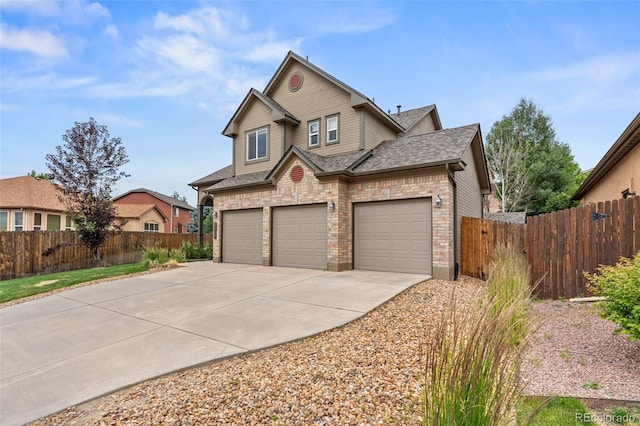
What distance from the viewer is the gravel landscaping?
2.88 metres

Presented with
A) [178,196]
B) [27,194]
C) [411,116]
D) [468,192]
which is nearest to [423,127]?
[411,116]

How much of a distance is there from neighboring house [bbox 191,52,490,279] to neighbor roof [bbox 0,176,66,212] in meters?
15.2

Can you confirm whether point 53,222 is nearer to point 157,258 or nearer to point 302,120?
point 157,258

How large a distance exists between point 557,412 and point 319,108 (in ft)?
42.4

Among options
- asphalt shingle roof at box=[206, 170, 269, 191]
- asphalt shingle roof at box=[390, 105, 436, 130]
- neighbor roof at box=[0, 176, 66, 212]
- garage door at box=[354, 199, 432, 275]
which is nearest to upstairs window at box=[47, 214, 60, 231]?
neighbor roof at box=[0, 176, 66, 212]

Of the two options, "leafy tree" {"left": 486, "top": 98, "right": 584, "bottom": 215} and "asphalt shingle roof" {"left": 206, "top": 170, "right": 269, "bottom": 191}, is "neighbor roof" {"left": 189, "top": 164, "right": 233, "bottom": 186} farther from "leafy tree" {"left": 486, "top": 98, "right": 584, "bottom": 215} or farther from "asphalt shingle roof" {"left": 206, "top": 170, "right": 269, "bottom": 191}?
"leafy tree" {"left": 486, "top": 98, "right": 584, "bottom": 215}

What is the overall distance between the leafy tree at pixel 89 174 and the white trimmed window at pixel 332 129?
10925 millimetres

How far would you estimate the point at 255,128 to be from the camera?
15.4 m

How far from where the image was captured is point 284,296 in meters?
7.26

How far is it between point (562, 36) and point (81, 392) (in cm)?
1689

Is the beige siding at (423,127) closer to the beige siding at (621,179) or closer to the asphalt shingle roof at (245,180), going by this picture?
the asphalt shingle roof at (245,180)

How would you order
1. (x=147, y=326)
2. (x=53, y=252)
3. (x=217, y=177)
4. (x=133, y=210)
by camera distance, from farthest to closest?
(x=133, y=210) → (x=217, y=177) → (x=53, y=252) → (x=147, y=326)

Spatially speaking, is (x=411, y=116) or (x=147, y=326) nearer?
(x=147, y=326)

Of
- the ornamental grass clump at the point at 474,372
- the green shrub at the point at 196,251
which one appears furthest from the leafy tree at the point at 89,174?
the ornamental grass clump at the point at 474,372
